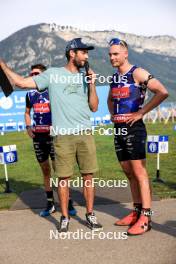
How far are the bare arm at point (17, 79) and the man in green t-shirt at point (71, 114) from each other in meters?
0.02

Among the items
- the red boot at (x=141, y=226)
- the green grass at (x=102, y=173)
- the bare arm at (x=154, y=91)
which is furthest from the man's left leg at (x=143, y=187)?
the green grass at (x=102, y=173)

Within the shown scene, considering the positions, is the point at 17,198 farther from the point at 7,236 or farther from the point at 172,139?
the point at 172,139

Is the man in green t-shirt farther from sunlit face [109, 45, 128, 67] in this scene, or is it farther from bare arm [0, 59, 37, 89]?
sunlit face [109, 45, 128, 67]

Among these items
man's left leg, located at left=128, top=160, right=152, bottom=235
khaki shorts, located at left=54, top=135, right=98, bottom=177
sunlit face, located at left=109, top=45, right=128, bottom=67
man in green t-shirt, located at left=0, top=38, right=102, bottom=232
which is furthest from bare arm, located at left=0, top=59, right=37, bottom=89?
man's left leg, located at left=128, top=160, right=152, bottom=235

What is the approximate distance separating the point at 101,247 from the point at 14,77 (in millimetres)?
2087

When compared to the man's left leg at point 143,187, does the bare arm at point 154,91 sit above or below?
above

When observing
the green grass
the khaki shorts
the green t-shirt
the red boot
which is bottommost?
the green grass

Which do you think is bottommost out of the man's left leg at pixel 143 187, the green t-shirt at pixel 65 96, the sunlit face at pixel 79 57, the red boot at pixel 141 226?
the red boot at pixel 141 226

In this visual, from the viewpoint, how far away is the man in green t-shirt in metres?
4.90

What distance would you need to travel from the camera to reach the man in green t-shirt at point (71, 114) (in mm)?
4898

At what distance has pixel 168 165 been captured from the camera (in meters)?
10.5

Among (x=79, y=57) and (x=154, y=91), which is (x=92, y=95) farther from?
A: (x=154, y=91)

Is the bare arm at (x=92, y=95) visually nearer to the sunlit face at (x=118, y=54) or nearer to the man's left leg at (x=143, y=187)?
the sunlit face at (x=118, y=54)

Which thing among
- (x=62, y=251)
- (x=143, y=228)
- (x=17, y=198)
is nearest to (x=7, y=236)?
(x=62, y=251)
